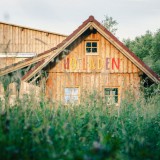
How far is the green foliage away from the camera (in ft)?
156

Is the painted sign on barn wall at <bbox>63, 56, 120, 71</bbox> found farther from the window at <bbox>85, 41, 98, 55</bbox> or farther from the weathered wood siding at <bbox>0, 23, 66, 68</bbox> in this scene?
the weathered wood siding at <bbox>0, 23, 66, 68</bbox>

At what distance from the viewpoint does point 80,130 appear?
383cm

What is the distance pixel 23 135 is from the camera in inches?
127

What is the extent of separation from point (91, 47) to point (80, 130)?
1214 centimetres

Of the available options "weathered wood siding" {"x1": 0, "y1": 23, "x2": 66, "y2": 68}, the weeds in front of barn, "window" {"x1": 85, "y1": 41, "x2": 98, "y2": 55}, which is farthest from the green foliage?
the weeds in front of barn

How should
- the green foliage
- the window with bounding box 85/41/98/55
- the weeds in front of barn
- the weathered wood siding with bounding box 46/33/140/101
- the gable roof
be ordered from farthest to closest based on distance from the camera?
1. the green foliage
2. the window with bounding box 85/41/98/55
3. the weathered wood siding with bounding box 46/33/140/101
4. the gable roof
5. the weeds in front of barn

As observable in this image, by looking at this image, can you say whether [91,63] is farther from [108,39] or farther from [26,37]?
[26,37]

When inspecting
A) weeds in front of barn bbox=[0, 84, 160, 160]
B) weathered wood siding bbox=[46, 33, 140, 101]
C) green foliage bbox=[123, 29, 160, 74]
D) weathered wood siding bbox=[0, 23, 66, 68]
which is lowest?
weeds in front of barn bbox=[0, 84, 160, 160]

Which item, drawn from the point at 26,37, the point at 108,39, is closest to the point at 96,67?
the point at 108,39

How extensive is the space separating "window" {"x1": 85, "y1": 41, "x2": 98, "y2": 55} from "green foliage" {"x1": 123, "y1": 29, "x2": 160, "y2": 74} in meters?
25.3

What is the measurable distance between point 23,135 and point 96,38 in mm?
12833

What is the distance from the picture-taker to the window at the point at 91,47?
51.6ft

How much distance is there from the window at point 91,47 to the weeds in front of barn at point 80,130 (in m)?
9.85

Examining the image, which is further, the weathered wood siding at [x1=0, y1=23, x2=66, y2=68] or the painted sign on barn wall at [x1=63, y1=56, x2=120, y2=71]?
the weathered wood siding at [x1=0, y1=23, x2=66, y2=68]
